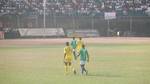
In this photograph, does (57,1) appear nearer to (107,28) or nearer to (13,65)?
(107,28)

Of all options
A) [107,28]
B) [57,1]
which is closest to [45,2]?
[57,1]

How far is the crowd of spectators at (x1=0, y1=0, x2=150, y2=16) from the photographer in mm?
70438

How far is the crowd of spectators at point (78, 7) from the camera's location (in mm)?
70438

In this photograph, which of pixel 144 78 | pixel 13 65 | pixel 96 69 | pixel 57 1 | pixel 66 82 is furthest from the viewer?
pixel 57 1

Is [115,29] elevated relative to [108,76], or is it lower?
lower

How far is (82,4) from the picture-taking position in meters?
75.3

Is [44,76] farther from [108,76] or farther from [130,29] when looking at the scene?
[130,29]

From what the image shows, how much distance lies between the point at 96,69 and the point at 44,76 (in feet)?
15.6

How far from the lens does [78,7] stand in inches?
2938

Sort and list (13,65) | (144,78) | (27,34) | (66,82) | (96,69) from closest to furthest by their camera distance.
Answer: (66,82) < (144,78) < (96,69) < (13,65) < (27,34)

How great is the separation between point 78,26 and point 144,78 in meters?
50.1

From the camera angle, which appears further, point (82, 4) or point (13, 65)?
point (82, 4)

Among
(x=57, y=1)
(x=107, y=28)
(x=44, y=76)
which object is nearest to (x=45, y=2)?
(x=57, y=1)

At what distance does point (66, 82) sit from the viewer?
64.2 feet
